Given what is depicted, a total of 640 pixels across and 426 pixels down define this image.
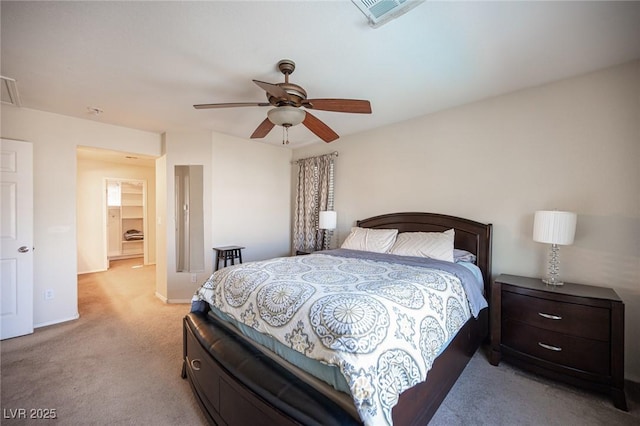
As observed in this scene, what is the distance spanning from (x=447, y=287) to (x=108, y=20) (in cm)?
296

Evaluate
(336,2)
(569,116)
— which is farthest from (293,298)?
(569,116)

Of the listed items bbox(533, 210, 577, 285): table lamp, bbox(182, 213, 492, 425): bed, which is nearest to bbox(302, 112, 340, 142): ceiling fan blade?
bbox(182, 213, 492, 425): bed

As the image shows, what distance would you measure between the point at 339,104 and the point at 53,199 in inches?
146

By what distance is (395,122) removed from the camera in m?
3.63

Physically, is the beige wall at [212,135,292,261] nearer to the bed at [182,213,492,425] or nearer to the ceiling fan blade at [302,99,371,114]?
the bed at [182,213,492,425]

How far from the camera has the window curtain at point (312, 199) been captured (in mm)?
4383

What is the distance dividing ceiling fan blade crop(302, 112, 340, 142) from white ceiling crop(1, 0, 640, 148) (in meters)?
0.39

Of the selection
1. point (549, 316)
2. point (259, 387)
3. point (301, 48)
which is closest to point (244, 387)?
point (259, 387)

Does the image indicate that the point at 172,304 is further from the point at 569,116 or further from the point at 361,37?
the point at 569,116

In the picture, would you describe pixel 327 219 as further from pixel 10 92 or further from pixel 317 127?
pixel 10 92

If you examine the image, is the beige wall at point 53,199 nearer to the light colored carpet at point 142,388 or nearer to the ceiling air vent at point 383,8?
the light colored carpet at point 142,388

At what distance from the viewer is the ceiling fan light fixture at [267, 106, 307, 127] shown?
6.73 feet

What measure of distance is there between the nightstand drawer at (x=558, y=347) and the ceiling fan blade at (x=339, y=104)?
88.4 inches

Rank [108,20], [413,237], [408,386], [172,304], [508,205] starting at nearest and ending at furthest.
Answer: [408,386]
[108,20]
[508,205]
[413,237]
[172,304]
